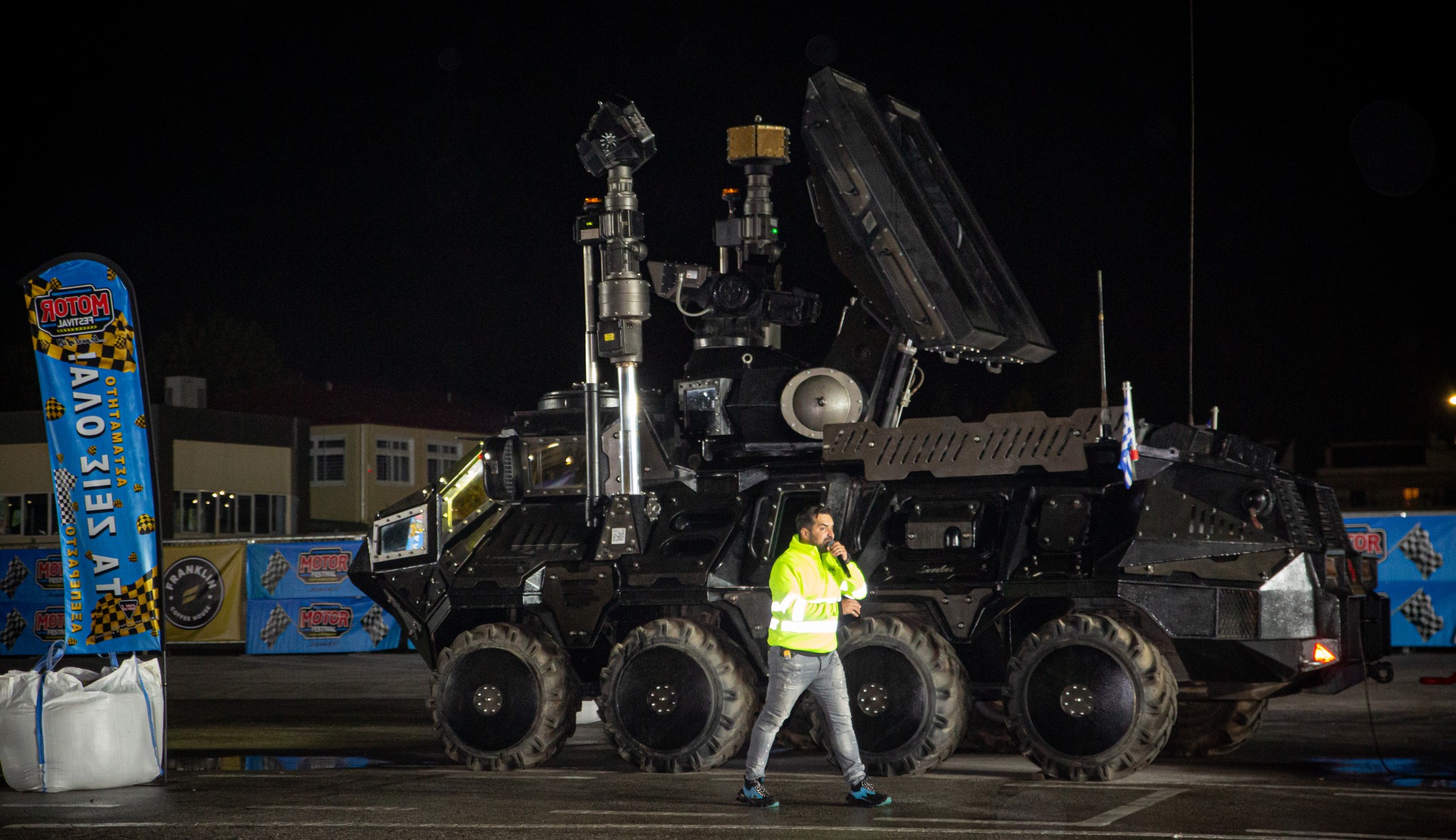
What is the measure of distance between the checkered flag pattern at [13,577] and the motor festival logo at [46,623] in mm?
573

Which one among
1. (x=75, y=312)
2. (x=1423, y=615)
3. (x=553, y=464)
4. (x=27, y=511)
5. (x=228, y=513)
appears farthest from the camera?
(x=228, y=513)

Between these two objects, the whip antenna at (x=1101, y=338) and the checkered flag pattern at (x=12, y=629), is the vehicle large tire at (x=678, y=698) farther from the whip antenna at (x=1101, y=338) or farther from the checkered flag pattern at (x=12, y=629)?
the checkered flag pattern at (x=12, y=629)

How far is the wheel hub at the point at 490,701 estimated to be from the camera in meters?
12.6

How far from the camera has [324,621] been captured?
25750mm

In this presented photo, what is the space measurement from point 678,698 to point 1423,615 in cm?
1277

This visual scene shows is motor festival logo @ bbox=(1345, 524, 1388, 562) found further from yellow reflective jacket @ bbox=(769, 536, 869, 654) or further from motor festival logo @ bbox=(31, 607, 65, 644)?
motor festival logo @ bbox=(31, 607, 65, 644)

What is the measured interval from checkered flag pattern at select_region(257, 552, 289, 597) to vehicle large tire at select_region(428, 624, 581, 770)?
539 inches

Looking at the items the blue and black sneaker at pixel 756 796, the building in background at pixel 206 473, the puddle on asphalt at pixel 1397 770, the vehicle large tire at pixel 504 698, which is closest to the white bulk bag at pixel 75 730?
the vehicle large tire at pixel 504 698

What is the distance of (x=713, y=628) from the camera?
1225 cm

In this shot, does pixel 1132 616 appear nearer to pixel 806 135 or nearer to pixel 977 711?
pixel 977 711

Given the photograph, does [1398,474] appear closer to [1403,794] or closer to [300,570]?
[300,570]

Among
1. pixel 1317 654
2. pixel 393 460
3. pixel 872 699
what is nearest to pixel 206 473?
pixel 393 460

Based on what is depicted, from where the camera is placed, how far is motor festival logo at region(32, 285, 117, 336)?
11789 mm

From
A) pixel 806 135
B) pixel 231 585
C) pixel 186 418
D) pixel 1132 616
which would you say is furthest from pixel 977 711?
pixel 186 418
